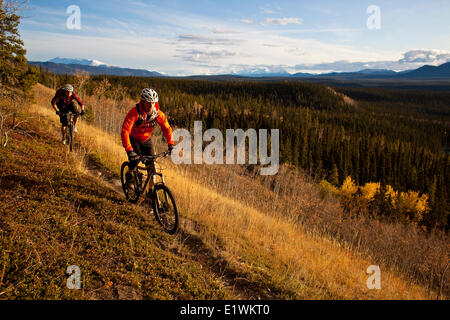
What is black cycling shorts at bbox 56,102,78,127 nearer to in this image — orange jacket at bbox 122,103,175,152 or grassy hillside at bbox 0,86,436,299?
grassy hillside at bbox 0,86,436,299

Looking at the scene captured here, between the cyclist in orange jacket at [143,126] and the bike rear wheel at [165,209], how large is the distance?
1.90 ft

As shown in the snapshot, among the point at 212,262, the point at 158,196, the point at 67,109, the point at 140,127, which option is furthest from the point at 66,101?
the point at 212,262

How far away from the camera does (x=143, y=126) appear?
236 inches

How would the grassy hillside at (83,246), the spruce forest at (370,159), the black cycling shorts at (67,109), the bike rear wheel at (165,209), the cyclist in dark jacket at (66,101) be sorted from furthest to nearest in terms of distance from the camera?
the spruce forest at (370,159) → the black cycling shorts at (67,109) → the cyclist in dark jacket at (66,101) → the bike rear wheel at (165,209) → the grassy hillside at (83,246)

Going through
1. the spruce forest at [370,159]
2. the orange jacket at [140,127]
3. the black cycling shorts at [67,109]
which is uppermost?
the black cycling shorts at [67,109]

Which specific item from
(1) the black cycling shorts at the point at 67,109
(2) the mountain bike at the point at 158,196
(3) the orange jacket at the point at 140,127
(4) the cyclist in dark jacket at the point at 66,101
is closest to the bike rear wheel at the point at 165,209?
(2) the mountain bike at the point at 158,196

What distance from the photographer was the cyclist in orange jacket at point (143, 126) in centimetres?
539

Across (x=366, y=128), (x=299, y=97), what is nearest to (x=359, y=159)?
(x=366, y=128)

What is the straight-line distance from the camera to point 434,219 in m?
60.1

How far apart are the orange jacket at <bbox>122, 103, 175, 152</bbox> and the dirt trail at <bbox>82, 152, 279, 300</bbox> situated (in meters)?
1.79

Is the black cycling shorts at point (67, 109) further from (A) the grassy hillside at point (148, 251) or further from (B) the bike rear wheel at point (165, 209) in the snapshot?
(B) the bike rear wheel at point (165, 209)

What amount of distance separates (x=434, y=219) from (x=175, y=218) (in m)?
73.8

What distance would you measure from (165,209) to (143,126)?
1.92 meters
